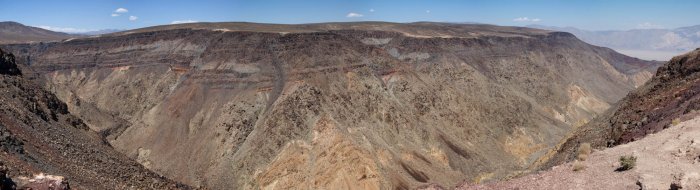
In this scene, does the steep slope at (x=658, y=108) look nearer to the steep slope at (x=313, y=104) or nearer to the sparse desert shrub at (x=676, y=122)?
the sparse desert shrub at (x=676, y=122)

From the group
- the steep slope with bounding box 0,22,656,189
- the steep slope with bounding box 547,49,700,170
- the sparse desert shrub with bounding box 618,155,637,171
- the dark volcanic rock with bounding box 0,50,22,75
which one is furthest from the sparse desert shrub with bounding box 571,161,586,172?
the dark volcanic rock with bounding box 0,50,22,75

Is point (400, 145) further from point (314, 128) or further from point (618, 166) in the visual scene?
point (618, 166)

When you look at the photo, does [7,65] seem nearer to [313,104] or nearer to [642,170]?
[313,104]

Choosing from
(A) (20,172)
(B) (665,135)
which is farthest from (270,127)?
(B) (665,135)

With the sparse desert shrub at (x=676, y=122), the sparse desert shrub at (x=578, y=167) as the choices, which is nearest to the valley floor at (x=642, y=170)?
the sparse desert shrub at (x=578, y=167)

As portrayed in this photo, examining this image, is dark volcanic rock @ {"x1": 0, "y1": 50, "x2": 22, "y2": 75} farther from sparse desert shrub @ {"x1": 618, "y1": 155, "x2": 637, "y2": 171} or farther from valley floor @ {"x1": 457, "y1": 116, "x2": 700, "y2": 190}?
sparse desert shrub @ {"x1": 618, "y1": 155, "x2": 637, "y2": 171}
